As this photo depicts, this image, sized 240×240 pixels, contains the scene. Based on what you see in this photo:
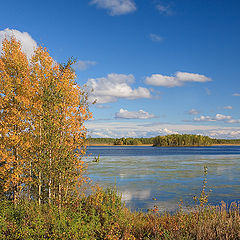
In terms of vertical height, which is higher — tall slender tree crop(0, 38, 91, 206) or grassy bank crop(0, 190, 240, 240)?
tall slender tree crop(0, 38, 91, 206)

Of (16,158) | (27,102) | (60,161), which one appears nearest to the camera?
(60,161)

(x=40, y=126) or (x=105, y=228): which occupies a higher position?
(x=40, y=126)

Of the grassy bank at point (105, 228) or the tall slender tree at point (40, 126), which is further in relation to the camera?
the tall slender tree at point (40, 126)

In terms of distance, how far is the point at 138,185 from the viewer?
2862 cm

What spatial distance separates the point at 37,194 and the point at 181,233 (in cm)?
747

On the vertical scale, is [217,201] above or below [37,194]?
below

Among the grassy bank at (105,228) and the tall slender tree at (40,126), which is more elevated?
the tall slender tree at (40,126)

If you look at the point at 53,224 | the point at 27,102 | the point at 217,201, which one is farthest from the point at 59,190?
the point at 217,201

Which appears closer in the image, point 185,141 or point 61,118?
point 61,118

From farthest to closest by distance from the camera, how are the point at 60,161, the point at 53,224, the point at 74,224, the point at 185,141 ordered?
the point at 185,141 → the point at 60,161 → the point at 53,224 → the point at 74,224

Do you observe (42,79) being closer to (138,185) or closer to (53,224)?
(53,224)

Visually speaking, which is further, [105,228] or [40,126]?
[40,126]

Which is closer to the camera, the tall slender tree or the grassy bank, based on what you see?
the grassy bank

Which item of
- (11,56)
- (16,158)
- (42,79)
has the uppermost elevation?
(11,56)
